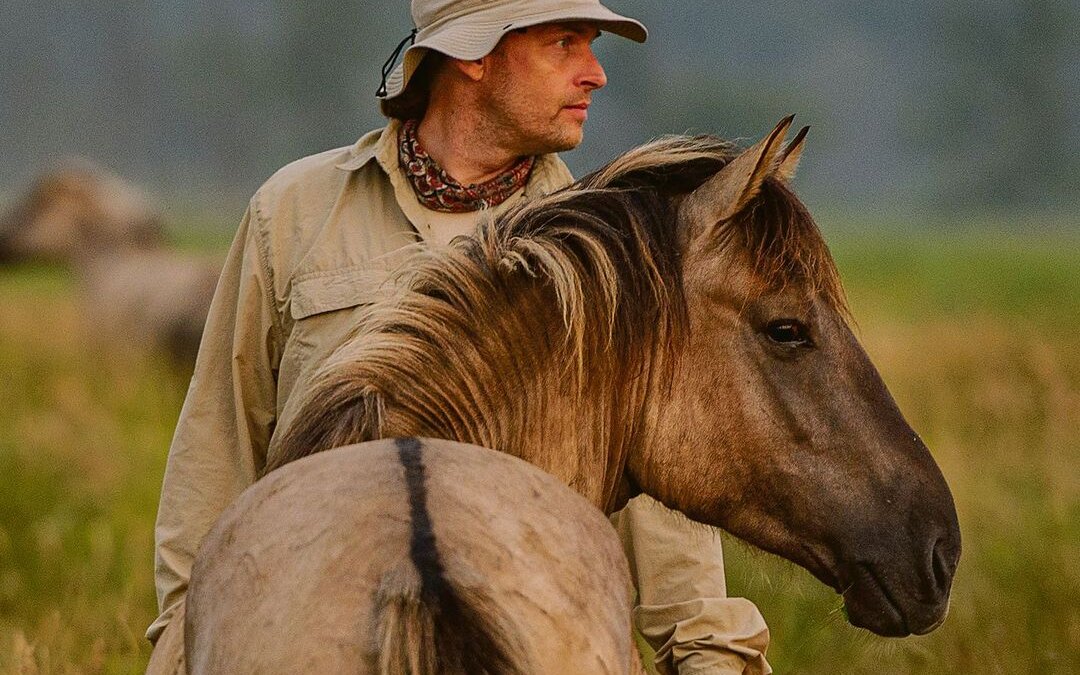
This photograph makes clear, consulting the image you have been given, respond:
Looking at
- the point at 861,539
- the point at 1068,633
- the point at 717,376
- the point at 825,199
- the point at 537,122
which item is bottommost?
the point at 825,199

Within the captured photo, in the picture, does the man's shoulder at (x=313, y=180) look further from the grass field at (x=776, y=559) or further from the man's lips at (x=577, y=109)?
the grass field at (x=776, y=559)

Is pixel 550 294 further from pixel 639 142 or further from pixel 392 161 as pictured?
pixel 639 142

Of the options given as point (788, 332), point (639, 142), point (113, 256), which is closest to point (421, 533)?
point (788, 332)

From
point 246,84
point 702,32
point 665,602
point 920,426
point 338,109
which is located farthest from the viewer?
point 702,32

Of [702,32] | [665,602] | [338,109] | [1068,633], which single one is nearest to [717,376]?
[665,602]

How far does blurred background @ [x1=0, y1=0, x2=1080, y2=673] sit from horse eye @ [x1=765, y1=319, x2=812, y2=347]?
0.48m

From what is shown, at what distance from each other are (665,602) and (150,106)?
254 feet

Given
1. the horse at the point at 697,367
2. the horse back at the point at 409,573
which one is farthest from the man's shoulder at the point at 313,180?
the horse back at the point at 409,573

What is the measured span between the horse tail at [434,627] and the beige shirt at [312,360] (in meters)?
1.47

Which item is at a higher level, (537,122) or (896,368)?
(537,122)

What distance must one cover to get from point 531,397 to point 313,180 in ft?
3.88

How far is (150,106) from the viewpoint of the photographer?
77.6 metres

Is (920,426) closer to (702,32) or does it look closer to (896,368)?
(896,368)

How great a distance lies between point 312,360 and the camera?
141 inches
